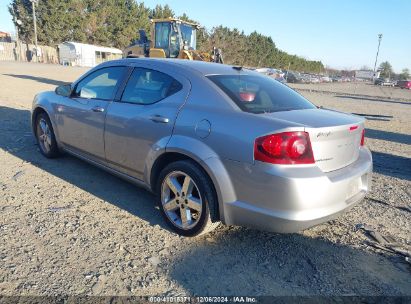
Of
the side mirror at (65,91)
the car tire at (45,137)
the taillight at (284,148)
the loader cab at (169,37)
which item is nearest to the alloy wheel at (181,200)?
the taillight at (284,148)

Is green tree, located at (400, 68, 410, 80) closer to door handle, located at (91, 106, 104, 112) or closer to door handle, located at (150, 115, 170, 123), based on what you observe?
door handle, located at (91, 106, 104, 112)

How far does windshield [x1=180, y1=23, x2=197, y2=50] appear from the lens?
1750 cm

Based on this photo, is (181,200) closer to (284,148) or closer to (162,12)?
(284,148)

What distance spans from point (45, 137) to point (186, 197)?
316 cm

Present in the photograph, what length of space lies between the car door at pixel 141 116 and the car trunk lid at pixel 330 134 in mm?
977

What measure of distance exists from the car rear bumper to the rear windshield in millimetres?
622

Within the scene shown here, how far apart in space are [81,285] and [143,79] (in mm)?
2187

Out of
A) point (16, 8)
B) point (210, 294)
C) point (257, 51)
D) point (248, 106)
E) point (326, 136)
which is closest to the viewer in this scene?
point (210, 294)

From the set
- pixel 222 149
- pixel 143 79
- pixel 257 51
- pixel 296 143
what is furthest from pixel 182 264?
pixel 257 51

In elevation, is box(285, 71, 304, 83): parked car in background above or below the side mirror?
below

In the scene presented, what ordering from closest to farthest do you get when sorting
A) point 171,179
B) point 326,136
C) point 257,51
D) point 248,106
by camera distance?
1. point 326,136
2. point 248,106
3. point 171,179
4. point 257,51

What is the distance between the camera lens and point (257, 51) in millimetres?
74938

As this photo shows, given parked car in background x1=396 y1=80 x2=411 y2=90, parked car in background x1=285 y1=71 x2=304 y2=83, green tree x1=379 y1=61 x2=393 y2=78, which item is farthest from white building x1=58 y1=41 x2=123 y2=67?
green tree x1=379 y1=61 x2=393 y2=78

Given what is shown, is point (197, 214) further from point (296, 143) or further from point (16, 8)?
point (16, 8)
